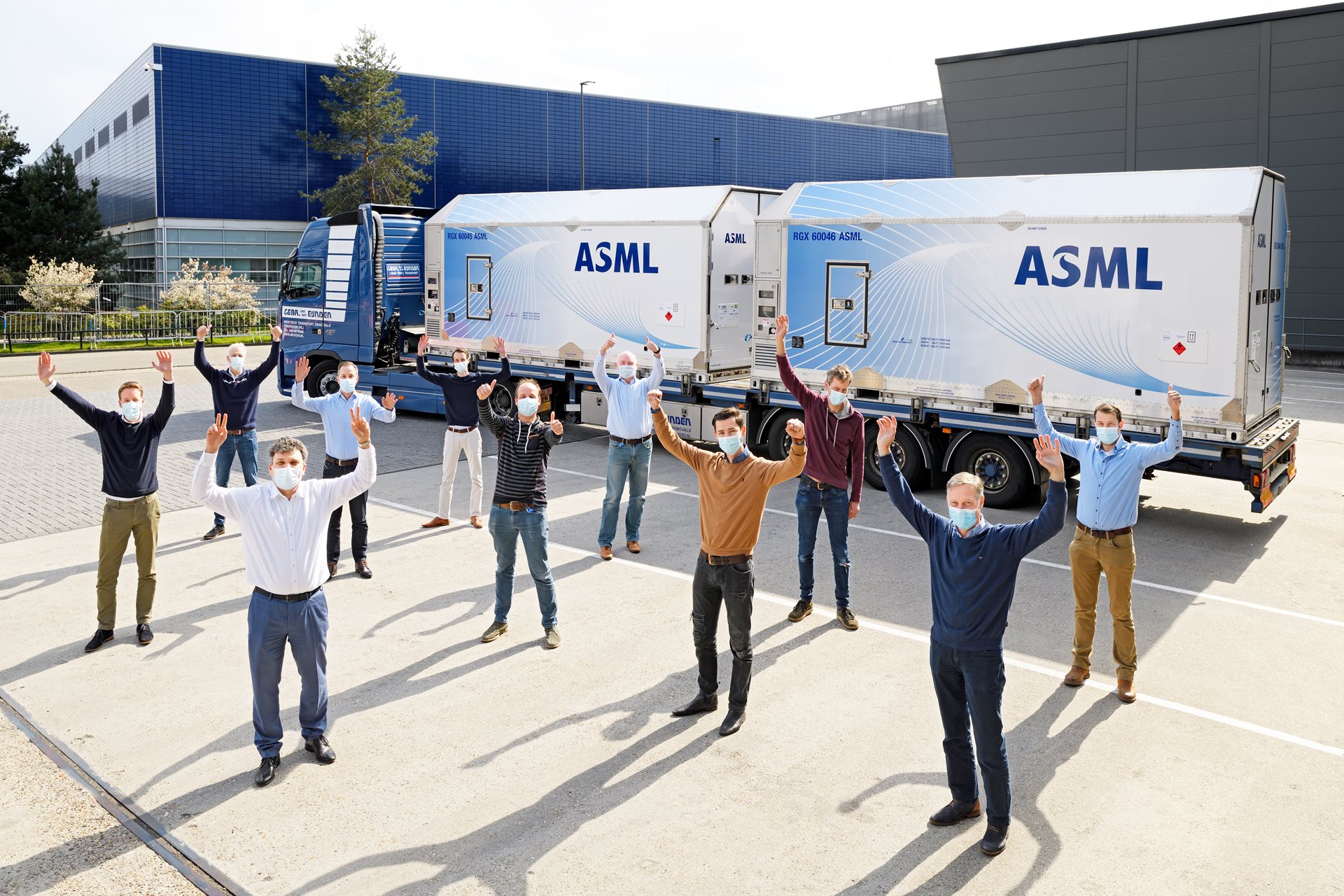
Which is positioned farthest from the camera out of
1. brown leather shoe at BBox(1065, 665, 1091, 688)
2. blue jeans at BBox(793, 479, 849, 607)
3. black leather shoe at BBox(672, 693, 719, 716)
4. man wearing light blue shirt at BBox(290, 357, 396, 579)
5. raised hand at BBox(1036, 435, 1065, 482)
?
man wearing light blue shirt at BBox(290, 357, 396, 579)

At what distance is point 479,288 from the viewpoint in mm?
19609

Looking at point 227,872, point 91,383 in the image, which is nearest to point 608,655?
point 227,872

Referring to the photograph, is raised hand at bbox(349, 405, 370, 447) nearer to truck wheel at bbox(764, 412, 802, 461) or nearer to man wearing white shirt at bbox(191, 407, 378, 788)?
man wearing white shirt at bbox(191, 407, 378, 788)

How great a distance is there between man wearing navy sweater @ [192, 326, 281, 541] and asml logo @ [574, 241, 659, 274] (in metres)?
6.06

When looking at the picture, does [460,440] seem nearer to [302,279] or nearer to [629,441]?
[629,441]

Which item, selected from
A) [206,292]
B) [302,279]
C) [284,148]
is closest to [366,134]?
[284,148]

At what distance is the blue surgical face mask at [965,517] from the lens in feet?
18.9

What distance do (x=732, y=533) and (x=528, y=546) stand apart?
7.41 feet

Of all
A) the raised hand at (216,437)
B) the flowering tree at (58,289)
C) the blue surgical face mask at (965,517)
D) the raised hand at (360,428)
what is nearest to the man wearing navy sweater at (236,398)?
the raised hand at (216,437)

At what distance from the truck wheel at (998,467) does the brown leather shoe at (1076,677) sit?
569cm

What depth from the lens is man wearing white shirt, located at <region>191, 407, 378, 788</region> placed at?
21.4ft

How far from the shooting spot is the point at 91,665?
8.42 m

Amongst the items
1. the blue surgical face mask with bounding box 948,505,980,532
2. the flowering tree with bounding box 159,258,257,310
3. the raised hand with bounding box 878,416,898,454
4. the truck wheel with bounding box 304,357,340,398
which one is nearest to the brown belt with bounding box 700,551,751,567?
the raised hand with bounding box 878,416,898,454

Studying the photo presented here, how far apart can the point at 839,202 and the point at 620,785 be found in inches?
400
